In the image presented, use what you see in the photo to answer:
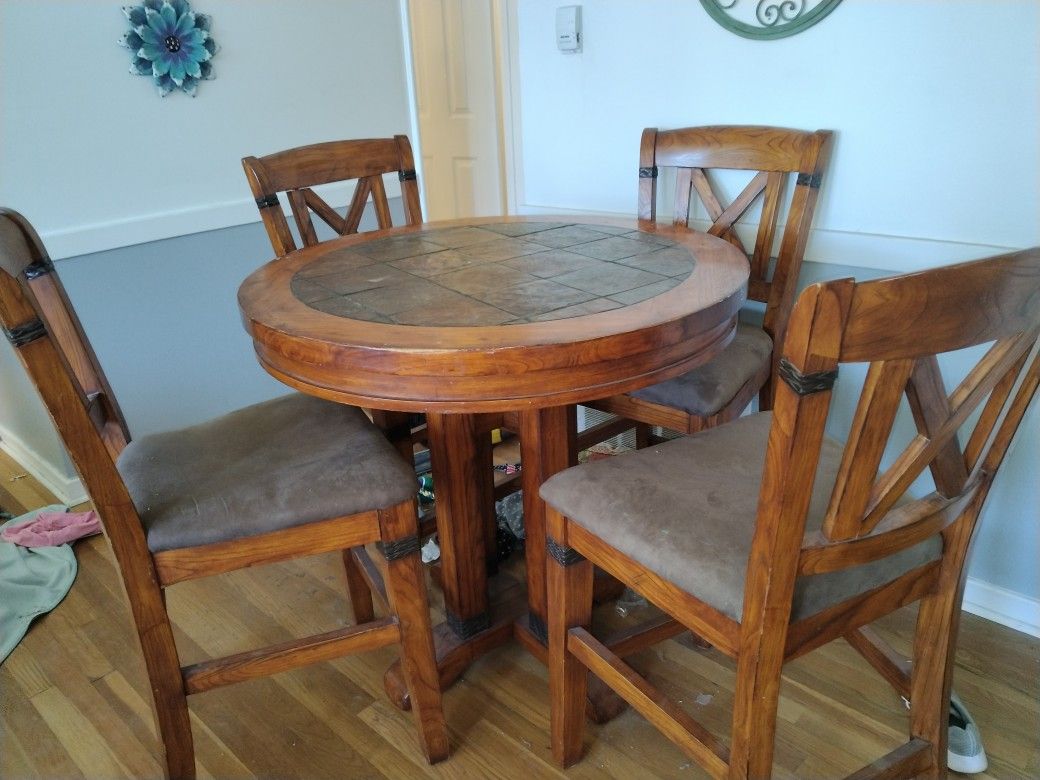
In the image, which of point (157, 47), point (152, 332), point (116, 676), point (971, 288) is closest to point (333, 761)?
point (116, 676)

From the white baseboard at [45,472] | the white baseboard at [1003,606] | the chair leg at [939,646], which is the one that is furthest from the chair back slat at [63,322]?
the white baseboard at [1003,606]

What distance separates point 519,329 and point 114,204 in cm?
175

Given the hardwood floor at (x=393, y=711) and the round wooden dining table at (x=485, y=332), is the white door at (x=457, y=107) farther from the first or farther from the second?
the hardwood floor at (x=393, y=711)

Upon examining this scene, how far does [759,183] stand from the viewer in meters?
1.78

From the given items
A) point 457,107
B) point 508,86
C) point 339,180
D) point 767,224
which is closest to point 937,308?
point 767,224

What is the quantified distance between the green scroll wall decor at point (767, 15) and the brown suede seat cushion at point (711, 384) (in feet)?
2.36

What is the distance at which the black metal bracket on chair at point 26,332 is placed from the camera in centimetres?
91

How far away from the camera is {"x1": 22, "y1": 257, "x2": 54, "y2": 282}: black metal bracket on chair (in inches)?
48.6

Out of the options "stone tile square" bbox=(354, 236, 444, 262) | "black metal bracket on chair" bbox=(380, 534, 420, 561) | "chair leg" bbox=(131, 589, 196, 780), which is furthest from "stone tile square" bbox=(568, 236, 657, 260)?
"chair leg" bbox=(131, 589, 196, 780)

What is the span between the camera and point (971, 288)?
0.72 m

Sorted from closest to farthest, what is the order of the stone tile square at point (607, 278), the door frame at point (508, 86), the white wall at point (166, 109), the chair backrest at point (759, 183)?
the stone tile square at point (607, 278) < the chair backrest at point (759, 183) < the white wall at point (166, 109) < the door frame at point (508, 86)

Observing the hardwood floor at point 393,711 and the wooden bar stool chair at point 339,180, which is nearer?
the hardwood floor at point 393,711

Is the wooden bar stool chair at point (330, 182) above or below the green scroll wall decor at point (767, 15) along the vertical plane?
below

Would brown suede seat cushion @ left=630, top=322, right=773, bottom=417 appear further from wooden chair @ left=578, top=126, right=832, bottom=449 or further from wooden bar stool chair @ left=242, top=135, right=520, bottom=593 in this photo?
wooden bar stool chair @ left=242, top=135, right=520, bottom=593
